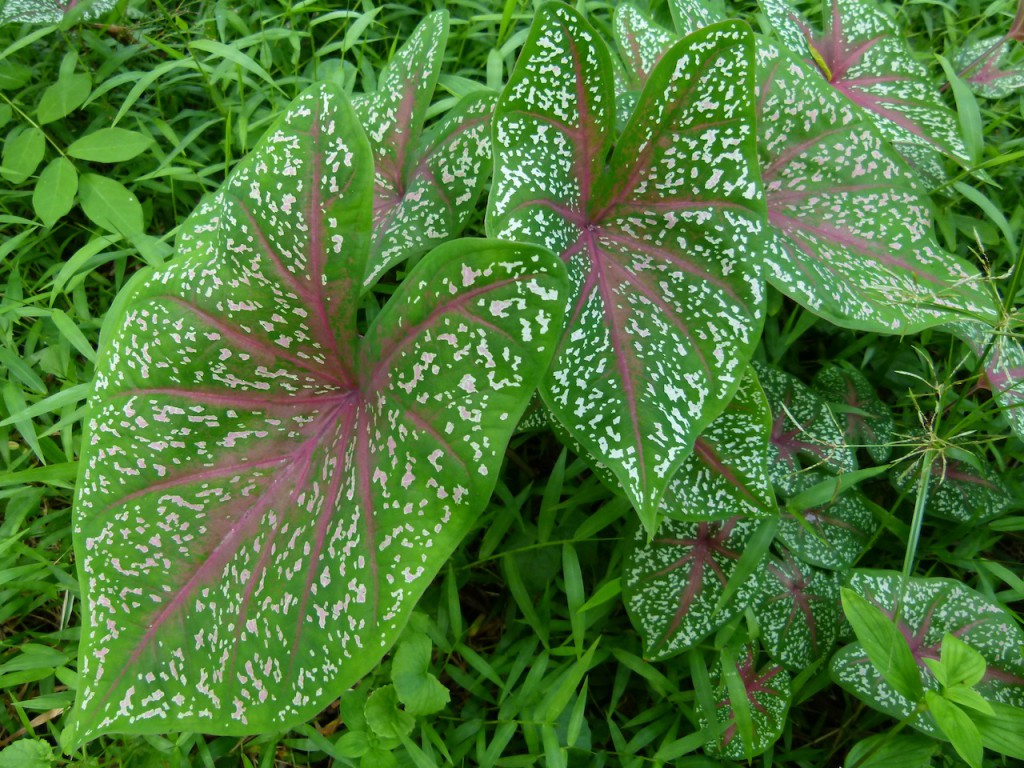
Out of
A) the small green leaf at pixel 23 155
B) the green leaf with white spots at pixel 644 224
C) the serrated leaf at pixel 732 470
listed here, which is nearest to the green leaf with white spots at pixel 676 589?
the serrated leaf at pixel 732 470

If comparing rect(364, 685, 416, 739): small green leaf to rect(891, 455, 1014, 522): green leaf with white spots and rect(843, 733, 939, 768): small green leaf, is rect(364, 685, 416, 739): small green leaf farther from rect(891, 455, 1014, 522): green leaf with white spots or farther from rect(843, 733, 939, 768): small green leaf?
rect(891, 455, 1014, 522): green leaf with white spots

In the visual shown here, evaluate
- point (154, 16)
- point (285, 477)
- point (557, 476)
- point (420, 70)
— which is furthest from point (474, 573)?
point (154, 16)

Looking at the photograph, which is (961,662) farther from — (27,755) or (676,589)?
(27,755)

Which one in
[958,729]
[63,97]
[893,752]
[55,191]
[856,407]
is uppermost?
[63,97]

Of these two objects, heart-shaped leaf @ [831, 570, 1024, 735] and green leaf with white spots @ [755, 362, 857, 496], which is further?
green leaf with white spots @ [755, 362, 857, 496]

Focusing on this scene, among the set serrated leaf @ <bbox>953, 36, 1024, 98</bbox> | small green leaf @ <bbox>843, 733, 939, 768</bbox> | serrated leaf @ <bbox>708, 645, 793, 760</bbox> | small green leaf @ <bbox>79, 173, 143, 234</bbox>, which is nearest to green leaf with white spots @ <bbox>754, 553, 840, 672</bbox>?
serrated leaf @ <bbox>708, 645, 793, 760</bbox>

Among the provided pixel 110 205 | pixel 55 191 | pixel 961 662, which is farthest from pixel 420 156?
pixel 961 662

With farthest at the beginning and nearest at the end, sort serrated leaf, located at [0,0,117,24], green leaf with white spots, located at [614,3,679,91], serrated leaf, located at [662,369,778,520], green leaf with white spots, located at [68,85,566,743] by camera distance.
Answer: serrated leaf, located at [0,0,117,24], green leaf with white spots, located at [614,3,679,91], serrated leaf, located at [662,369,778,520], green leaf with white spots, located at [68,85,566,743]
